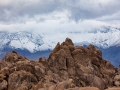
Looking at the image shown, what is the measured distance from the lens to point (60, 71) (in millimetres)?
115062

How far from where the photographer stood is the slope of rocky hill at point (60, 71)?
3516 inches

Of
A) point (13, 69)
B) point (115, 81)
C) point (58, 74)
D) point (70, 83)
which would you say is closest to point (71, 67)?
point (58, 74)

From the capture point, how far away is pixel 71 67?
117 metres

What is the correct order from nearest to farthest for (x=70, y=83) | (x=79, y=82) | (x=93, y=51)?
(x=70, y=83), (x=79, y=82), (x=93, y=51)

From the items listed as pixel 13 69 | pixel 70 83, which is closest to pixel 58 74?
pixel 13 69

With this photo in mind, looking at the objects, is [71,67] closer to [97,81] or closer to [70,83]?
[97,81]

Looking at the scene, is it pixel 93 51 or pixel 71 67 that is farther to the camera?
pixel 93 51

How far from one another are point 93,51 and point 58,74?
31.7m

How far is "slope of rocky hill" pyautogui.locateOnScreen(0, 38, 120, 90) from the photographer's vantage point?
3516 inches

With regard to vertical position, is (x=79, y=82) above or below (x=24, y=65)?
below

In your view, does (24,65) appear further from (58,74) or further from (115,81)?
(115,81)

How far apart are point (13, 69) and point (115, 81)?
156ft

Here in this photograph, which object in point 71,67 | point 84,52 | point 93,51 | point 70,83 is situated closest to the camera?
point 70,83

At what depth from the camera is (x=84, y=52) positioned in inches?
4983
